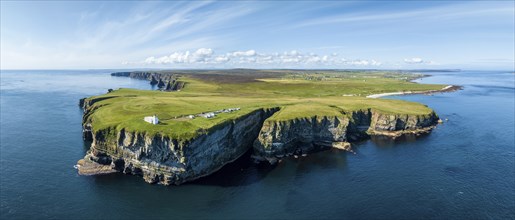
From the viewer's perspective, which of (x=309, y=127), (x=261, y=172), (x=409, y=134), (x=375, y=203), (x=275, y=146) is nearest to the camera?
(x=375, y=203)

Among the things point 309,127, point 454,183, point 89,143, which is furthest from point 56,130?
point 454,183

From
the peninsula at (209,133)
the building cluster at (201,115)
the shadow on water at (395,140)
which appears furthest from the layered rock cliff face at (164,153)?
the shadow on water at (395,140)

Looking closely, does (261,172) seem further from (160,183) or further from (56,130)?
(56,130)

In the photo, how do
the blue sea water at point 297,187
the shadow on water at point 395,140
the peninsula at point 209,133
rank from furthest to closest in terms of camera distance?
the shadow on water at point 395,140, the peninsula at point 209,133, the blue sea water at point 297,187

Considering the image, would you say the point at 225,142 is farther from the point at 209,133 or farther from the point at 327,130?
the point at 327,130

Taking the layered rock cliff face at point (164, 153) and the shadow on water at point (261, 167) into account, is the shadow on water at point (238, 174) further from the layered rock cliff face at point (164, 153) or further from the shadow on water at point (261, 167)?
the layered rock cliff face at point (164, 153)

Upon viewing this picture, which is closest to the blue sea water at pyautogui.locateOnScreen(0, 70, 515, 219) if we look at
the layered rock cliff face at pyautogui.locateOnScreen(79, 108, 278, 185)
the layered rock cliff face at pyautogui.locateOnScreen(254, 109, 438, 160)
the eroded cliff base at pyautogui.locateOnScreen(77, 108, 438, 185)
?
the layered rock cliff face at pyautogui.locateOnScreen(79, 108, 278, 185)
